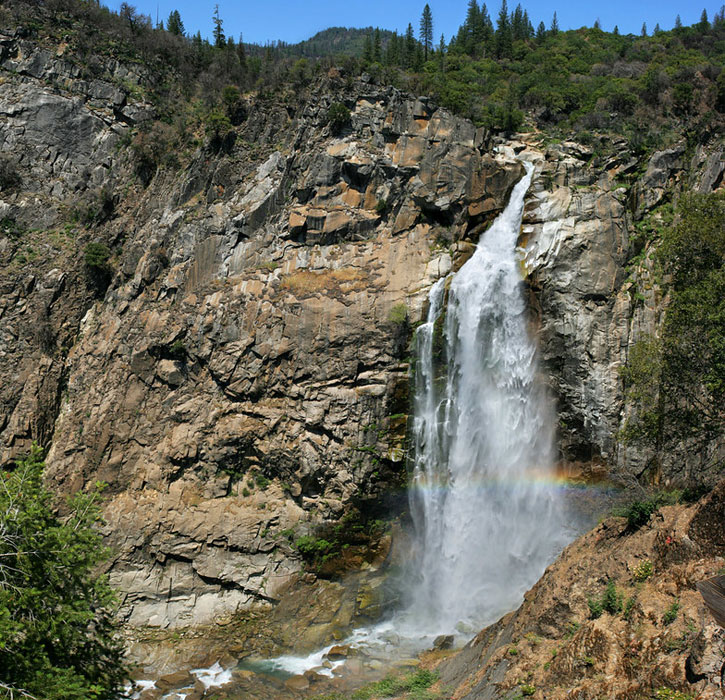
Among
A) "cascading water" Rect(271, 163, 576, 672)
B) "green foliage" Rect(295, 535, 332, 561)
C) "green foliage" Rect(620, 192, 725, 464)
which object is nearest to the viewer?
"green foliage" Rect(620, 192, 725, 464)

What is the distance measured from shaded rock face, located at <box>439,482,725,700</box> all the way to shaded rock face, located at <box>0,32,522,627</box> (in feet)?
34.9

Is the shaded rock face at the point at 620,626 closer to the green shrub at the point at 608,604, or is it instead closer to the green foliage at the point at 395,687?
the green shrub at the point at 608,604

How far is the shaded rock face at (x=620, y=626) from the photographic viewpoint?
9281mm

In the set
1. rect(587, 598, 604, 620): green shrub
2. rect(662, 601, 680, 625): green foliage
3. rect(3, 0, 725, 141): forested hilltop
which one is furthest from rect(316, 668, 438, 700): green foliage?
rect(3, 0, 725, 141): forested hilltop

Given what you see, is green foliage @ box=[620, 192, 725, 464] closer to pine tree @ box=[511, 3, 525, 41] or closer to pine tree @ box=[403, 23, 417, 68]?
pine tree @ box=[403, 23, 417, 68]

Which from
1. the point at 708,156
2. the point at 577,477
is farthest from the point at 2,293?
the point at 708,156

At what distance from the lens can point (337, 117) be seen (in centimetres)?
3114

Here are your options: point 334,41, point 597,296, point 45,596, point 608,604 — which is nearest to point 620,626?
point 608,604

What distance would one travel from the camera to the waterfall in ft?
75.7

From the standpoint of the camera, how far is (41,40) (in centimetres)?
3919

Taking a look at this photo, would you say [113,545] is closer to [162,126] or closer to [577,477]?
[577,477]

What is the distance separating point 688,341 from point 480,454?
437 inches

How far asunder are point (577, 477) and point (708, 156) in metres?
15.9

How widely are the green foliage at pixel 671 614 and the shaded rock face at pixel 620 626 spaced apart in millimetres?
21
